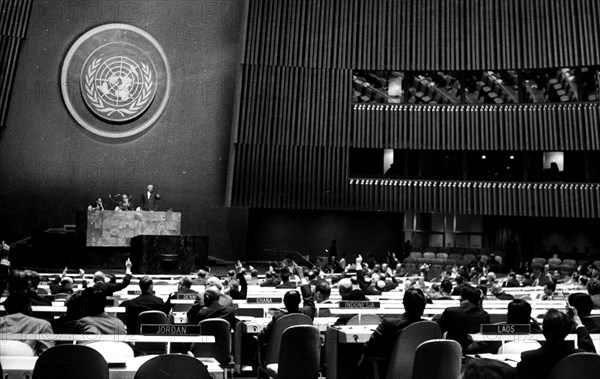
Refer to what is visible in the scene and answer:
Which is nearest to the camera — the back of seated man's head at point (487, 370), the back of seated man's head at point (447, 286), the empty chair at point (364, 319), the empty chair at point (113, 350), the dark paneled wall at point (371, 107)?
the back of seated man's head at point (487, 370)

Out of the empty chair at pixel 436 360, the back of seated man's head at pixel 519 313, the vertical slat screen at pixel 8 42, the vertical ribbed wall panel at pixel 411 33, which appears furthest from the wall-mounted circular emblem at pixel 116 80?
the empty chair at pixel 436 360

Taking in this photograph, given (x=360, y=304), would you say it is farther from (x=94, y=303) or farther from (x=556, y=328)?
(x=556, y=328)

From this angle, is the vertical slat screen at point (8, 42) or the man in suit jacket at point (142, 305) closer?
the man in suit jacket at point (142, 305)

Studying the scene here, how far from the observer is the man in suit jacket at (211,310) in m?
6.83

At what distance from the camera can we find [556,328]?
4.32m

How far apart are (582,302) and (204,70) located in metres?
19.5

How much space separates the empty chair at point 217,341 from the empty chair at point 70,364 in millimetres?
2373

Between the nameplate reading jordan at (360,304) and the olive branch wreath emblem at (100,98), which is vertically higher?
the olive branch wreath emblem at (100,98)

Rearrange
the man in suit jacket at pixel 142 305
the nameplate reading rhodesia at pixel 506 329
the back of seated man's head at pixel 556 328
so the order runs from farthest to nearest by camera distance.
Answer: the man in suit jacket at pixel 142 305
the nameplate reading rhodesia at pixel 506 329
the back of seated man's head at pixel 556 328

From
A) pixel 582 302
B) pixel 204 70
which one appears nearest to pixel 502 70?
pixel 204 70

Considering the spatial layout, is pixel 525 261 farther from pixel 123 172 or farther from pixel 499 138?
pixel 123 172

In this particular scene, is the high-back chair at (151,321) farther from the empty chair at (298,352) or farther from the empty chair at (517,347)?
the empty chair at (517,347)

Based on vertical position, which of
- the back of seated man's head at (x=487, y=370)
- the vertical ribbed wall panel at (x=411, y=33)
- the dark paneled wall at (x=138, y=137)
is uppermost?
the vertical ribbed wall panel at (x=411, y=33)

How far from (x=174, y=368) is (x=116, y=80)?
817 inches
